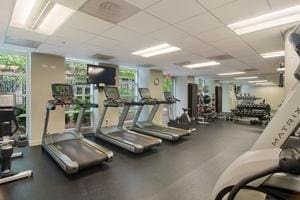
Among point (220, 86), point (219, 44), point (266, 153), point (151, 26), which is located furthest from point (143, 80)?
point (220, 86)

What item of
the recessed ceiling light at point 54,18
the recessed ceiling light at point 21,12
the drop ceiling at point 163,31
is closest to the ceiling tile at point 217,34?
the drop ceiling at point 163,31

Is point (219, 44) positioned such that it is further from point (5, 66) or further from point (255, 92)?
point (255, 92)

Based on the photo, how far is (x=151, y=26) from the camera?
327 centimetres

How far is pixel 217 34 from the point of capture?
3.66 meters

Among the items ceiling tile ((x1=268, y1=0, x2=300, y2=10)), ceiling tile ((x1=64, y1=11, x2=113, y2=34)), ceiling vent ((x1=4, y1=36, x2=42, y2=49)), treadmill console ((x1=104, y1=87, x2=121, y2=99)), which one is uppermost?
ceiling tile ((x1=268, y1=0, x2=300, y2=10))

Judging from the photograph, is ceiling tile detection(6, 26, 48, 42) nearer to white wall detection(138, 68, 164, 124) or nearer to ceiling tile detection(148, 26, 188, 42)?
ceiling tile detection(148, 26, 188, 42)

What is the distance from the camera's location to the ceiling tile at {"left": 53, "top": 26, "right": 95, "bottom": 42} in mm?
3410

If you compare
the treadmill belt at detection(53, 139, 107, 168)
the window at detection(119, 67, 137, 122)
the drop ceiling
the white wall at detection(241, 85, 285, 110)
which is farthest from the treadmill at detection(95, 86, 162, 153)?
the white wall at detection(241, 85, 285, 110)

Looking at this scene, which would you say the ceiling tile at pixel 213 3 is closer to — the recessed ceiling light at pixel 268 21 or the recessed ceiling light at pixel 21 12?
the recessed ceiling light at pixel 268 21

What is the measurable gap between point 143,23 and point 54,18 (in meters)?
1.47

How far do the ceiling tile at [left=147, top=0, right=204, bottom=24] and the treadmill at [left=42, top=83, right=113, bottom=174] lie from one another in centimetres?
278

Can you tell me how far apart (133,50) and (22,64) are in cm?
328

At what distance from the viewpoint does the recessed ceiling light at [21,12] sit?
263 centimetres

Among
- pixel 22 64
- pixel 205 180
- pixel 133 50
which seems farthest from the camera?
pixel 22 64
